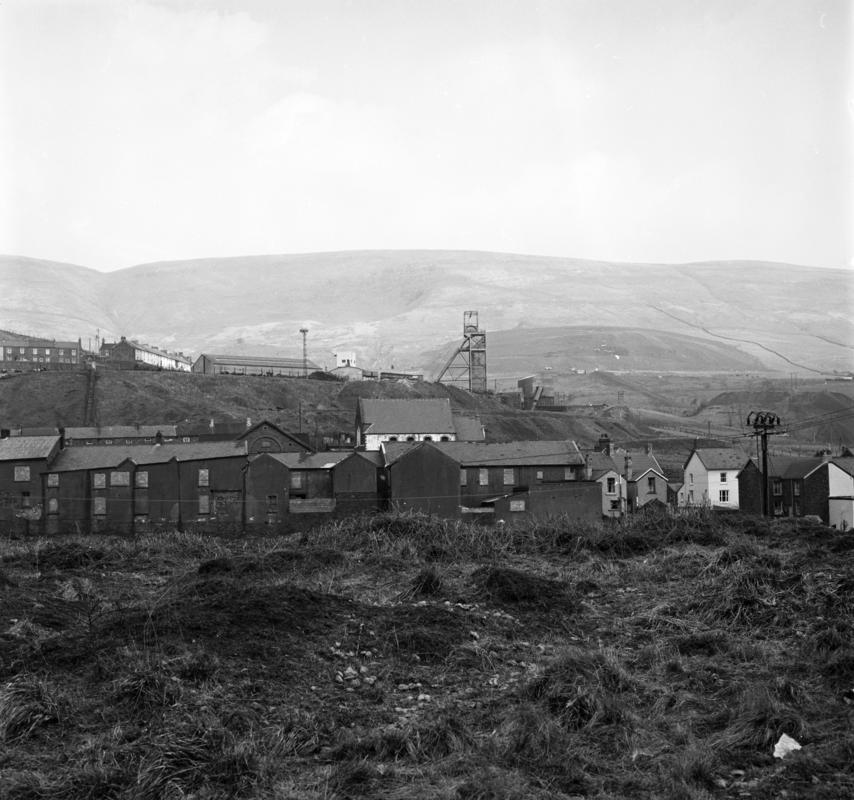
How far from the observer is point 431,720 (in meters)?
12.0

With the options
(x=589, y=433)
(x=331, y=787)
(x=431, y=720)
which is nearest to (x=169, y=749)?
(x=331, y=787)

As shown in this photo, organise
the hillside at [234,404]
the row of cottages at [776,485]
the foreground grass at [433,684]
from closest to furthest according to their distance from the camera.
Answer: the foreground grass at [433,684] < the row of cottages at [776,485] < the hillside at [234,404]

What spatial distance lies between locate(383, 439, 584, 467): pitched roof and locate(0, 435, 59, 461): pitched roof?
16.7 metres

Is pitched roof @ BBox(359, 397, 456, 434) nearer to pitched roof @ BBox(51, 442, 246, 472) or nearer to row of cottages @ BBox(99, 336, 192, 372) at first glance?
pitched roof @ BBox(51, 442, 246, 472)

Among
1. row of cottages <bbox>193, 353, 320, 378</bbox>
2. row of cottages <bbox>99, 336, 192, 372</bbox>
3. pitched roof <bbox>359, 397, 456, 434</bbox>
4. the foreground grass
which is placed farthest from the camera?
row of cottages <bbox>193, 353, 320, 378</bbox>

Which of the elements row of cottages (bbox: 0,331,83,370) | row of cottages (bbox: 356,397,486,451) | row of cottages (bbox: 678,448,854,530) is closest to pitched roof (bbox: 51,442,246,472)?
row of cottages (bbox: 356,397,486,451)

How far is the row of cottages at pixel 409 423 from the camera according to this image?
6750 centimetres

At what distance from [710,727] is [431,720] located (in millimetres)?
3397

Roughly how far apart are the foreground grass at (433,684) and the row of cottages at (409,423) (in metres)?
45.0

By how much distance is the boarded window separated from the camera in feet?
152

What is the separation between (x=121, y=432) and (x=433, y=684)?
189ft

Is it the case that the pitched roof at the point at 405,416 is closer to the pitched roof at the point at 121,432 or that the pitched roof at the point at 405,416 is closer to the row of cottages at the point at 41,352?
the pitched roof at the point at 121,432

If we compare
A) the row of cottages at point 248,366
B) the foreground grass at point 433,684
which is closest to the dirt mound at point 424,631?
the foreground grass at point 433,684

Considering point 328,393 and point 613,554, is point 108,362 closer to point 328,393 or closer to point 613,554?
point 328,393
